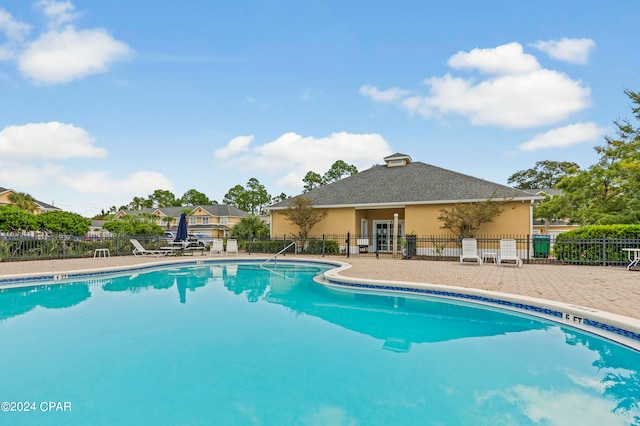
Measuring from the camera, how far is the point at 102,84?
17.3 meters

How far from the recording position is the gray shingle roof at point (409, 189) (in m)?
19.3

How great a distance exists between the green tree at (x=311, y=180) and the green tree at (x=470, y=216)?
116 feet

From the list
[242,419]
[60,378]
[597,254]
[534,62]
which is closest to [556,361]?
[242,419]

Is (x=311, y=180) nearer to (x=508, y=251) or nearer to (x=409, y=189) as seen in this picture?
(x=409, y=189)

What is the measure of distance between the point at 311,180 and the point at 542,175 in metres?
33.6

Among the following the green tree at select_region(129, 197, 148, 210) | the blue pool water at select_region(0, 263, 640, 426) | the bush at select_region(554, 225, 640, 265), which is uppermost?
the green tree at select_region(129, 197, 148, 210)

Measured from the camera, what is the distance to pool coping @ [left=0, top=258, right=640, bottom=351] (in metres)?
5.33

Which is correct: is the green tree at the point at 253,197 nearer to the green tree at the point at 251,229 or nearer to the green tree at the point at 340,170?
the green tree at the point at 340,170

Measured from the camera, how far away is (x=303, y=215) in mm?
21859

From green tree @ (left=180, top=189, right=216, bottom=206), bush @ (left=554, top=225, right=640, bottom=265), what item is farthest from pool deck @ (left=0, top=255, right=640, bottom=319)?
green tree @ (left=180, top=189, right=216, bottom=206)

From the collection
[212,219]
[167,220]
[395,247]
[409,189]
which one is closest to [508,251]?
[395,247]

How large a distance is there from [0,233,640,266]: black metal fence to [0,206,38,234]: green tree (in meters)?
1.67

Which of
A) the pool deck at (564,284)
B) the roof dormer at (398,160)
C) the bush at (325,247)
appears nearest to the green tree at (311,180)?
the roof dormer at (398,160)

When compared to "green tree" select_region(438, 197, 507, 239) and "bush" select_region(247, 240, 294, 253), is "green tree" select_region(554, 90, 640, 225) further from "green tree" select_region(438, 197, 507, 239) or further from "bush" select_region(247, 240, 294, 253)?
"bush" select_region(247, 240, 294, 253)
